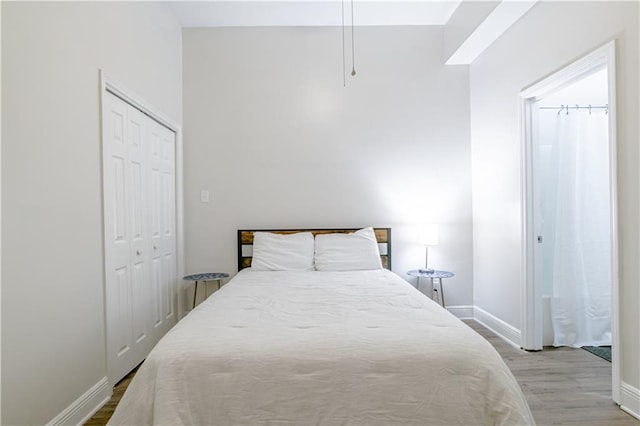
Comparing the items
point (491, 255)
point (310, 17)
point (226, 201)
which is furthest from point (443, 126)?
point (226, 201)

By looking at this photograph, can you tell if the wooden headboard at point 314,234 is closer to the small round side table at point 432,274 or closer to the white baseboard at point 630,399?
the small round side table at point 432,274

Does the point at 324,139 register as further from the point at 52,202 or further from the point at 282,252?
the point at 52,202

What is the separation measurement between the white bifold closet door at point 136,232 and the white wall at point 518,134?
9.93ft

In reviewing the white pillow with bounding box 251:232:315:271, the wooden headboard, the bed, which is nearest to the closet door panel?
the bed

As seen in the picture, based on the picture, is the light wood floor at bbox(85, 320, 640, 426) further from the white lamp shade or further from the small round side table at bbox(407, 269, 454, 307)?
the white lamp shade

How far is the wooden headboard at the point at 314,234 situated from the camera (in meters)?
3.56

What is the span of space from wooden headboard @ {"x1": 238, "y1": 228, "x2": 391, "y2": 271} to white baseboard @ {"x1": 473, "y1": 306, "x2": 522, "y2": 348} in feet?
3.38

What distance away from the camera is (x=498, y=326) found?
10.5 feet

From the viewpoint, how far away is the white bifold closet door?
7.34ft

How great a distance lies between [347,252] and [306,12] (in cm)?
234

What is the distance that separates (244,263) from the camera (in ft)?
11.7

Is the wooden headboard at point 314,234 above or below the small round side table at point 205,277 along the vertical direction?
above

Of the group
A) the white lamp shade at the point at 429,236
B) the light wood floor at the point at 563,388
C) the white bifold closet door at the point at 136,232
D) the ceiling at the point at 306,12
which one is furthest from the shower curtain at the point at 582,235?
the white bifold closet door at the point at 136,232

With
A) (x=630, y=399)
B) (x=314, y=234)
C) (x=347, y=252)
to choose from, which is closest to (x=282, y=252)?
(x=314, y=234)
